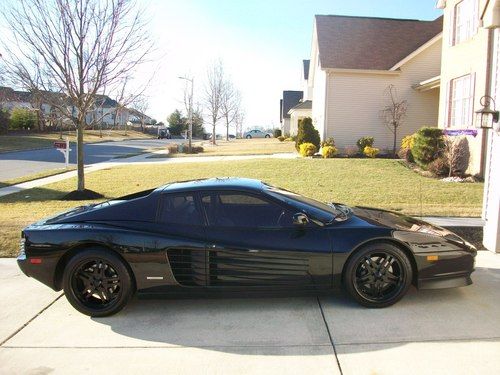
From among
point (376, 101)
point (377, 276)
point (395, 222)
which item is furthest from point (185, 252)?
point (376, 101)

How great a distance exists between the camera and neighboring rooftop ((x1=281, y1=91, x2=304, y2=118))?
55.5m

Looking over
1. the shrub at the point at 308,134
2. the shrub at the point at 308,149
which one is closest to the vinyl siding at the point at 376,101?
the shrub at the point at 308,134

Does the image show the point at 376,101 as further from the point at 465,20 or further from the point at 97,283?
the point at 97,283

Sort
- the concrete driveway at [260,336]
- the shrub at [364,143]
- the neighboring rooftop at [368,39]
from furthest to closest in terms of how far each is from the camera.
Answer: the neighboring rooftop at [368,39] → the shrub at [364,143] → the concrete driveway at [260,336]

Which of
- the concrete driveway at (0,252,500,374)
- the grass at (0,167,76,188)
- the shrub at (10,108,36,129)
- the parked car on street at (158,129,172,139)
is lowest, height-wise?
the concrete driveway at (0,252,500,374)

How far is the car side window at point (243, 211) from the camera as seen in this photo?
4477 millimetres

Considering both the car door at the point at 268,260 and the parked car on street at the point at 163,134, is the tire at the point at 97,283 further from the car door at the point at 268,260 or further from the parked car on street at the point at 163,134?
the parked car on street at the point at 163,134

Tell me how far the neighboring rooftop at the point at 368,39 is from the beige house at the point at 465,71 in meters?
5.02

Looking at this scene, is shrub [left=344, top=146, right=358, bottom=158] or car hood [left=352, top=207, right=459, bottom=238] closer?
car hood [left=352, top=207, right=459, bottom=238]

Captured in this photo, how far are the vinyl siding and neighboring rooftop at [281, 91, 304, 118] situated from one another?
109 feet

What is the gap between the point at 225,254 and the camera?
171 inches

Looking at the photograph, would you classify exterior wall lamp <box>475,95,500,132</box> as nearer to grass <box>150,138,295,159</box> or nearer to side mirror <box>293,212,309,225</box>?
side mirror <box>293,212,309,225</box>

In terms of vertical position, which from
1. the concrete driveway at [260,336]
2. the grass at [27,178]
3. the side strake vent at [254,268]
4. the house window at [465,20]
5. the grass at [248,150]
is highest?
the house window at [465,20]

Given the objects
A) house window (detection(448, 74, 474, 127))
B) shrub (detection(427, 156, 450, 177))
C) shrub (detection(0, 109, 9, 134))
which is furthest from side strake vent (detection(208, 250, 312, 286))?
shrub (detection(0, 109, 9, 134))
